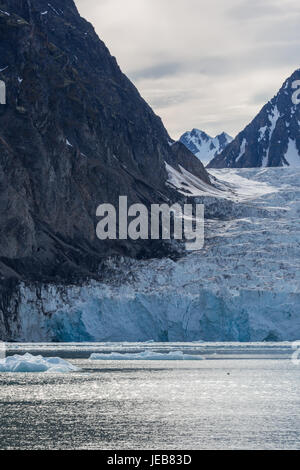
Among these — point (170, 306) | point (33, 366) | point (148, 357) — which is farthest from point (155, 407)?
point (170, 306)

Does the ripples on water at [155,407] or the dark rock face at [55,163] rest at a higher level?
the dark rock face at [55,163]

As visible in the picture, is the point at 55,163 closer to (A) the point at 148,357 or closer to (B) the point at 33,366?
(A) the point at 148,357

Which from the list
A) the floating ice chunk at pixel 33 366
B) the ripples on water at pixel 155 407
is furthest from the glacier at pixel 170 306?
the floating ice chunk at pixel 33 366

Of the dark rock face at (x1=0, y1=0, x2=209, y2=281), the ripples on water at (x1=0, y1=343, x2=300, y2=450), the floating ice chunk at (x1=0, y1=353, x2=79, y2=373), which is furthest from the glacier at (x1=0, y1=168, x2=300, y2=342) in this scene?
the floating ice chunk at (x1=0, y1=353, x2=79, y2=373)

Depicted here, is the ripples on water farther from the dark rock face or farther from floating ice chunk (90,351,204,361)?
the dark rock face

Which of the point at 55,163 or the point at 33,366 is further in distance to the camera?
the point at 55,163

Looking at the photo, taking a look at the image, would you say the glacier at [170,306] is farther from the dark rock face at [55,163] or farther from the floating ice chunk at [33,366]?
the floating ice chunk at [33,366]
